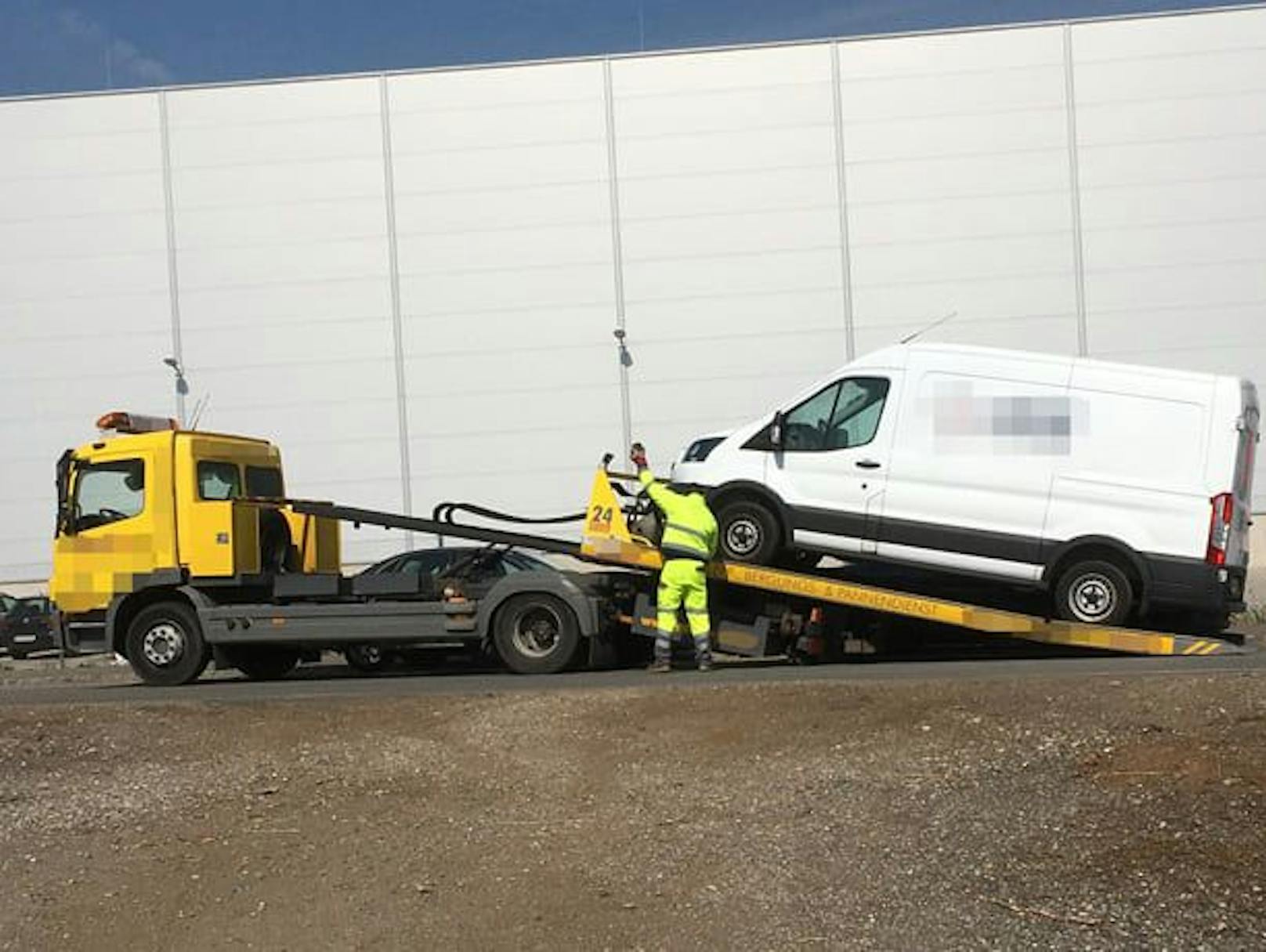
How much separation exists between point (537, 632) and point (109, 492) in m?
4.48

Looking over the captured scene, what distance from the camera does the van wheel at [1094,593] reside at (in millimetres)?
11391

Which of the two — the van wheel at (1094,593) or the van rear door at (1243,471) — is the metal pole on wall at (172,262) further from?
the van rear door at (1243,471)

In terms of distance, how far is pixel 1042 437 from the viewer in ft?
37.2

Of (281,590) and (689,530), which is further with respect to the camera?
(281,590)

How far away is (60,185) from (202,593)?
17557 millimetres

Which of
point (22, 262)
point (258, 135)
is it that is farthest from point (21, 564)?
point (258, 135)

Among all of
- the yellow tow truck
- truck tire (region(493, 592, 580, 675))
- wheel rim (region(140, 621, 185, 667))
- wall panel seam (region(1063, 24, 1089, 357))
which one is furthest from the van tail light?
wall panel seam (region(1063, 24, 1089, 357))

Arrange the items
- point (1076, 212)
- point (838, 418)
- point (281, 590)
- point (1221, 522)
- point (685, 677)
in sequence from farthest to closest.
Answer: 1. point (1076, 212)
2. point (281, 590)
3. point (838, 418)
4. point (685, 677)
5. point (1221, 522)

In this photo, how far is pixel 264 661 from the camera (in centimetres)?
1444

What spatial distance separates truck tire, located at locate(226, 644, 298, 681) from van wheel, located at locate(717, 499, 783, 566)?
4.71m

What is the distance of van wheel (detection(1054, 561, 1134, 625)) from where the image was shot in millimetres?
11391

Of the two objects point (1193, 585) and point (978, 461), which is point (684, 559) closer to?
point (978, 461)

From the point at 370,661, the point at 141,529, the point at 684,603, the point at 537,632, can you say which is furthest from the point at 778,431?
the point at 141,529

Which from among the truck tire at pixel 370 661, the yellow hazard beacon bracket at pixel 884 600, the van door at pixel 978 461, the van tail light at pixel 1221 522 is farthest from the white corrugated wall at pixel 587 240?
the van tail light at pixel 1221 522
